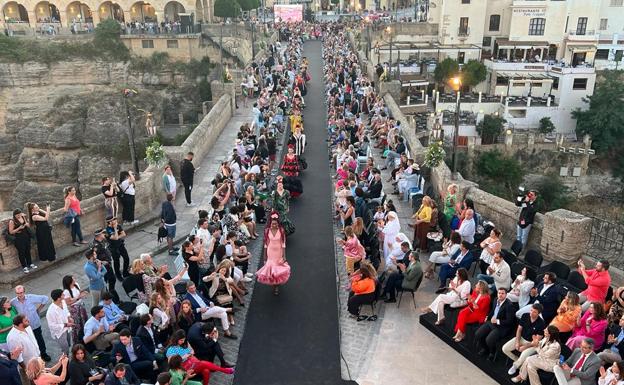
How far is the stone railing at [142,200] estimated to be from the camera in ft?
38.1

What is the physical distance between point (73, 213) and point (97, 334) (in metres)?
4.90

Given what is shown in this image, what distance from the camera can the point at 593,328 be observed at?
8.20 meters

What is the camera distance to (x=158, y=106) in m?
51.0

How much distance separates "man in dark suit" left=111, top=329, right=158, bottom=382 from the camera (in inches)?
315

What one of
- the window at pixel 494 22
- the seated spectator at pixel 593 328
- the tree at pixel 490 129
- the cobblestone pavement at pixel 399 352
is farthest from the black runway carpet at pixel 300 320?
the window at pixel 494 22

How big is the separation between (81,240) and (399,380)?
8365 millimetres

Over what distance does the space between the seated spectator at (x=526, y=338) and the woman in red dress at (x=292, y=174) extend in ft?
28.4

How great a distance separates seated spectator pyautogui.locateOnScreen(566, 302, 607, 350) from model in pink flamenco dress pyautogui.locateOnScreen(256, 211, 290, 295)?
5.31 meters

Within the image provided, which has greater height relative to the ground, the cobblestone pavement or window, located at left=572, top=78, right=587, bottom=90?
window, located at left=572, top=78, right=587, bottom=90

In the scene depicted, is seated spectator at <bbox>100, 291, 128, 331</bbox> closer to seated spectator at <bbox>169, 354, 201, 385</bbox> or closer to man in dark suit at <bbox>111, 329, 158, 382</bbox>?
man in dark suit at <bbox>111, 329, 158, 382</bbox>

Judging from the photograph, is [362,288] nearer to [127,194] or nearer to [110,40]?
[127,194]

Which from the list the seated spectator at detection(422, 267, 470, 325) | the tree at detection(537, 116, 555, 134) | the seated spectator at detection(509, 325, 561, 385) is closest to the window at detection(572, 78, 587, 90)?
the tree at detection(537, 116, 555, 134)

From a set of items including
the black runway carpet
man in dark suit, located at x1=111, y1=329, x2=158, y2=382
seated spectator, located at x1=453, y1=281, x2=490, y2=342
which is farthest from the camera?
seated spectator, located at x1=453, y1=281, x2=490, y2=342

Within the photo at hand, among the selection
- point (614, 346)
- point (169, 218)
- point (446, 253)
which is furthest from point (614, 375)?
point (169, 218)
